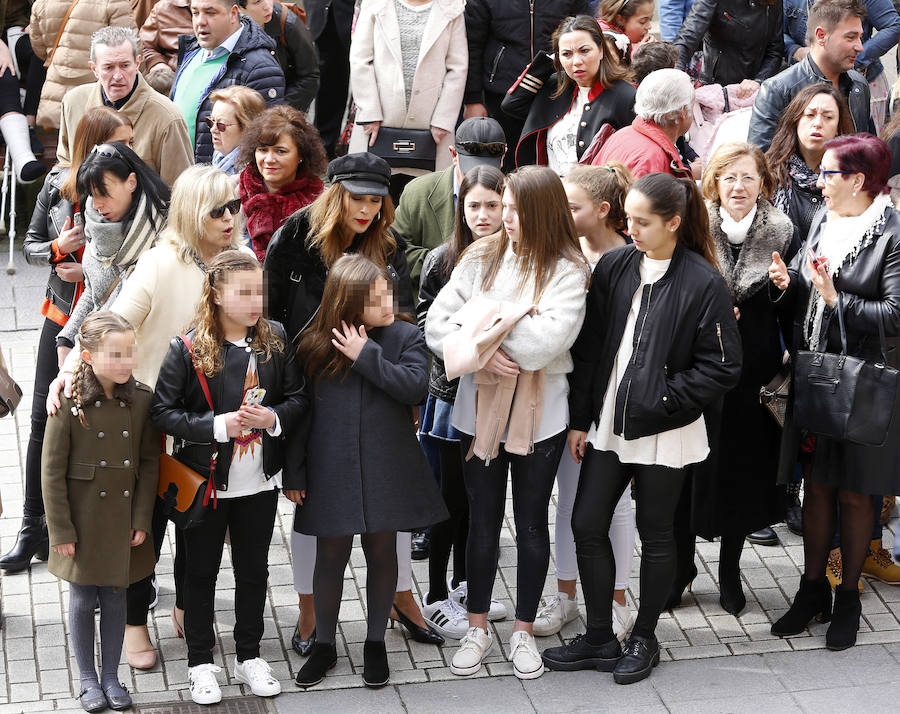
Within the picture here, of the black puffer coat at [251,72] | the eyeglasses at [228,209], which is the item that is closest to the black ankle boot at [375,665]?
the eyeglasses at [228,209]

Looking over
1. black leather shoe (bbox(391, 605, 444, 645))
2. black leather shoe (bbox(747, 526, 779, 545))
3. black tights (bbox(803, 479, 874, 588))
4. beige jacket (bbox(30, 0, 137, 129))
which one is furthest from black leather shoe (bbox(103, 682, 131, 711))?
beige jacket (bbox(30, 0, 137, 129))

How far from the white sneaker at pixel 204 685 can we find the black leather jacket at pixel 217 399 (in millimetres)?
730

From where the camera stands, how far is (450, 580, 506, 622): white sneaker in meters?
5.47

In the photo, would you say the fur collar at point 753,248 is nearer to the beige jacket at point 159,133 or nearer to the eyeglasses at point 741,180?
the eyeglasses at point 741,180

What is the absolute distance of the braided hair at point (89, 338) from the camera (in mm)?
4430

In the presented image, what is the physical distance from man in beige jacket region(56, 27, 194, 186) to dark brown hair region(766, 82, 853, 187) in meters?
2.86

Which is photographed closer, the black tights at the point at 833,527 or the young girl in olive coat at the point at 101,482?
the young girl in olive coat at the point at 101,482

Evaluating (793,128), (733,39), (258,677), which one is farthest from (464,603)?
(733,39)

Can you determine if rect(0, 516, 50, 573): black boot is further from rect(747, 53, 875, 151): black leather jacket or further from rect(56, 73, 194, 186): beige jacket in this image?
rect(747, 53, 875, 151): black leather jacket

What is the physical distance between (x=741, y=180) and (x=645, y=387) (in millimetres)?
1092

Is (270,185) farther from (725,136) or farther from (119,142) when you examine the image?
(725,136)

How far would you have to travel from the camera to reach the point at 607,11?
26.7 feet

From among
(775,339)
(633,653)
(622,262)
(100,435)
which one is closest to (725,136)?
(775,339)

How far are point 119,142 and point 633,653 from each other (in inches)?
117
